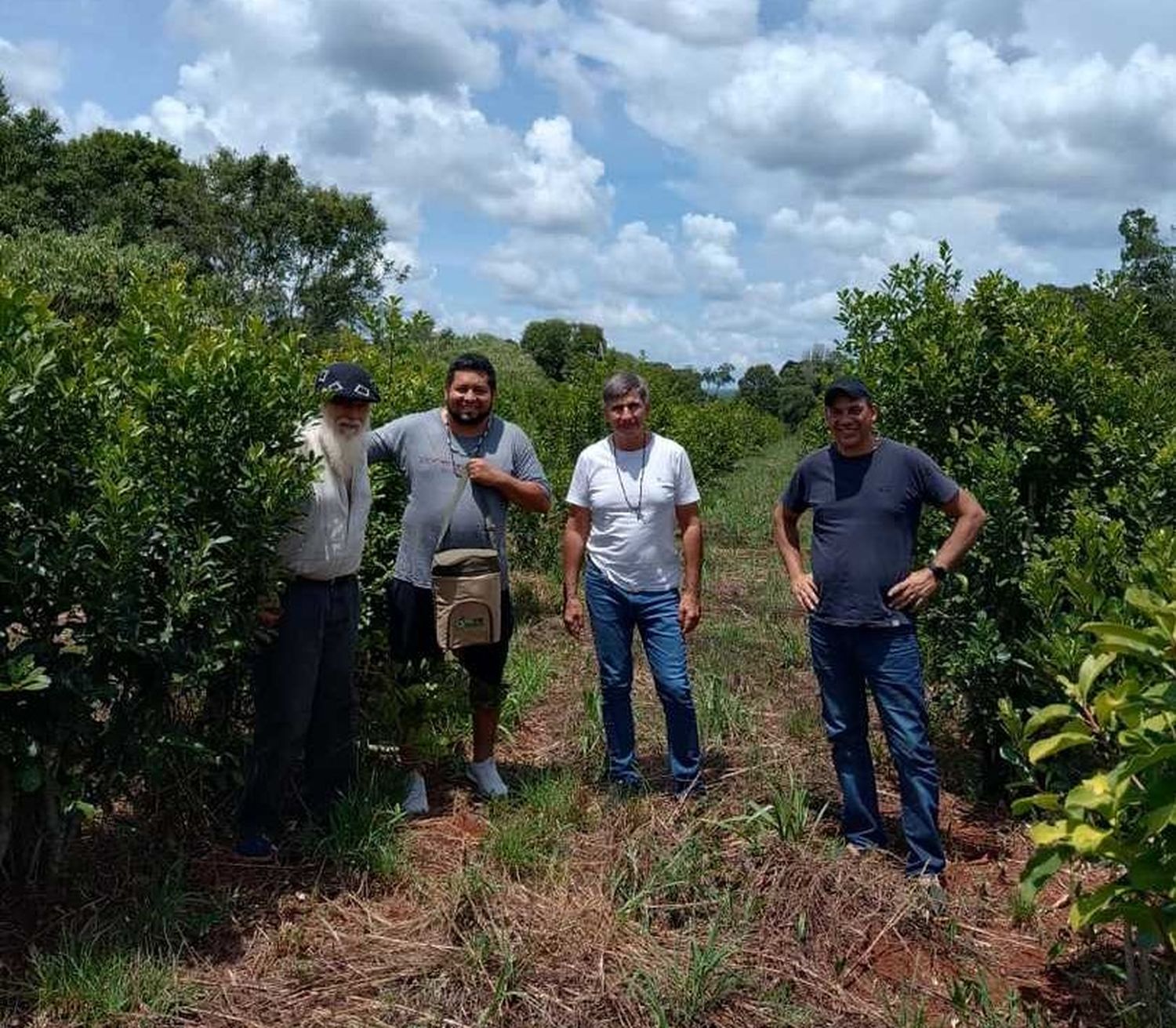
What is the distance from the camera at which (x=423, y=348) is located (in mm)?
6348

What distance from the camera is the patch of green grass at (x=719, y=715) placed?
4910 mm

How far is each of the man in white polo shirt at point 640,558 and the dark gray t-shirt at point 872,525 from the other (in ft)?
2.05

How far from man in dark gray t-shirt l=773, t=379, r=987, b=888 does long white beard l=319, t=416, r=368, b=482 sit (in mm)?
1658

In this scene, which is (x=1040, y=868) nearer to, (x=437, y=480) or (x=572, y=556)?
(x=572, y=556)

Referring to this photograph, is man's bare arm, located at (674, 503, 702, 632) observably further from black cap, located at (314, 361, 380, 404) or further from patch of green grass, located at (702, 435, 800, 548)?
patch of green grass, located at (702, 435, 800, 548)

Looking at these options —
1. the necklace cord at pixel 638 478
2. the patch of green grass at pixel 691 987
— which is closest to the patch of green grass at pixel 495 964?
the patch of green grass at pixel 691 987

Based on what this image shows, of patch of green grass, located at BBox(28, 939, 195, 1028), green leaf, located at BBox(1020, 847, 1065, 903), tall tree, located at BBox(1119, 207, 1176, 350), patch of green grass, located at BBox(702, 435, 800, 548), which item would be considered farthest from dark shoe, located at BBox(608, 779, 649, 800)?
tall tree, located at BBox(1119, 207, 1176, 350)

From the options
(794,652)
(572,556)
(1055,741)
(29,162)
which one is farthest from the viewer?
(29,162)

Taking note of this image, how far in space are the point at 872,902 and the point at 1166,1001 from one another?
0.90 metres

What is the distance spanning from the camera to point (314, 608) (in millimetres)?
3518

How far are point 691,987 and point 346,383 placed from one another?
7.21ft

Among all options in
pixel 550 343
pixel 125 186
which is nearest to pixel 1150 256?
pixel 550 343

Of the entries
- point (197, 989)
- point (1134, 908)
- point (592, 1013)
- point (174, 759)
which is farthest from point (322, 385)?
point (1134, 908)

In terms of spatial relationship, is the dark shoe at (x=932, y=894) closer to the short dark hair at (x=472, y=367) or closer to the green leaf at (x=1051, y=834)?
the green leaf at (x=1051, y=834)
